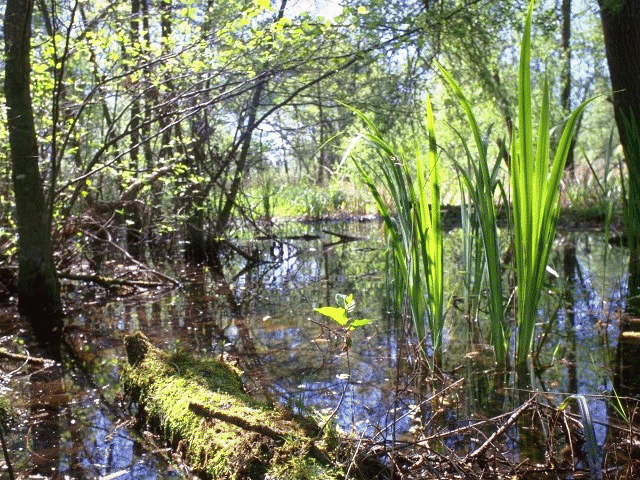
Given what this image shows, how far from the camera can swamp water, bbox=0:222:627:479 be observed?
83.3 inches

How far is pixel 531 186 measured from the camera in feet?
6.70

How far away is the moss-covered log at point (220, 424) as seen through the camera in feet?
5.41

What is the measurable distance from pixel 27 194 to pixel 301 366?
248 centimetres

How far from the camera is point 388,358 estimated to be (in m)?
3.11

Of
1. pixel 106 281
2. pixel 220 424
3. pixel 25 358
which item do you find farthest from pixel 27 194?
pixel 220 424

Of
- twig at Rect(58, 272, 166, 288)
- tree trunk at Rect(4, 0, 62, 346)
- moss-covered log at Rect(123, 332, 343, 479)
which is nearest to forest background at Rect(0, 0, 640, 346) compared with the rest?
tree trunk at Rect(4, 0, 62, 346)

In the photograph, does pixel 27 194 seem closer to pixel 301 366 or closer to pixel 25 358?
pixel 25 358

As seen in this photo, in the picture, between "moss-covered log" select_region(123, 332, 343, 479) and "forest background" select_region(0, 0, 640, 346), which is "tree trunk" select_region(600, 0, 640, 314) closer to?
"forest background" select_region(0, 0, 640, 346)

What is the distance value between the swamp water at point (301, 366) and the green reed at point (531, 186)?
467 millimetres

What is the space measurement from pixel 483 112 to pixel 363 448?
15625 millimetres

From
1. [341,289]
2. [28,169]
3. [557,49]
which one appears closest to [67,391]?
[28,169]

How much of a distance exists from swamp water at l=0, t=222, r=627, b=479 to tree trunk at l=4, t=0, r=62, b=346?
190 mm

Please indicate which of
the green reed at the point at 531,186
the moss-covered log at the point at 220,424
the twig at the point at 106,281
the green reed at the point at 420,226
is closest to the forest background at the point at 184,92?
the twig at the point at 106,281

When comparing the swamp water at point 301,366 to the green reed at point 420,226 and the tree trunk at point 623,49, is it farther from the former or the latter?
the tree trunk at point 623,49
